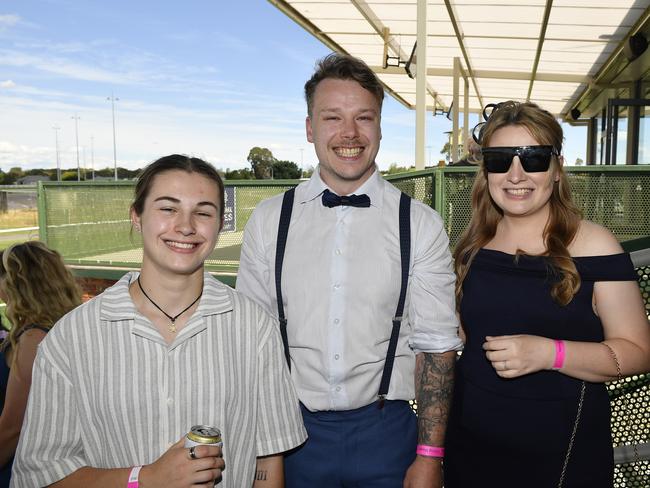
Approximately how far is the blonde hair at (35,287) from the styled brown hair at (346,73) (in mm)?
1981

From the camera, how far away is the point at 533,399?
6.50ft

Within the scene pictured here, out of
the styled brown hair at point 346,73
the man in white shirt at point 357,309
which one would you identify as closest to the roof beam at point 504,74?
the styled brown hair at point 346,73

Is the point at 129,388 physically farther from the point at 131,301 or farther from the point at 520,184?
the point at 520,184

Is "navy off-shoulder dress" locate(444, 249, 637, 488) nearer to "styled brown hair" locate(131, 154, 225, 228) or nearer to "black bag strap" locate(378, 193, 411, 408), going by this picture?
"black bag strap" locate(378, 193, 411, 408)

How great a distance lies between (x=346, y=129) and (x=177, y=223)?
0.79 metres

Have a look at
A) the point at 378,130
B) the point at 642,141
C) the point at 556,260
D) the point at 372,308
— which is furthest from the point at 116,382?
the point at 642,141

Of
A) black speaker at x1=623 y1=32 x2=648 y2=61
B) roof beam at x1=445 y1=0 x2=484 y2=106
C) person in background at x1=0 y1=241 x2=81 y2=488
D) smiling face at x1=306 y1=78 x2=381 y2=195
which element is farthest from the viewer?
black speaker at x1=623 y1=32 x2=648 y2=61

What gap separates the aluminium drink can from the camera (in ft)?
4.89

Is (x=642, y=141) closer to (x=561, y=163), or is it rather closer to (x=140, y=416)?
(x=561, y=163)

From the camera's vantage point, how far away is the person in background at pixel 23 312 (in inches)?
112

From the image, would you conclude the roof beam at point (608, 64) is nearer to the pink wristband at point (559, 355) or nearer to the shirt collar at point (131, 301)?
the pink wristband at point (559, 355)

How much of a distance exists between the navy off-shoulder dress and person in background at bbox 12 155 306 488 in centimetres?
69

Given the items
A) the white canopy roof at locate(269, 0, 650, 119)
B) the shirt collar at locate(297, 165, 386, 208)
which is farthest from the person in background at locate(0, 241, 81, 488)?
the white canopy roof at locate(269, 0, 650, 119)

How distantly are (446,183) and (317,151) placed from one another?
127 inches
